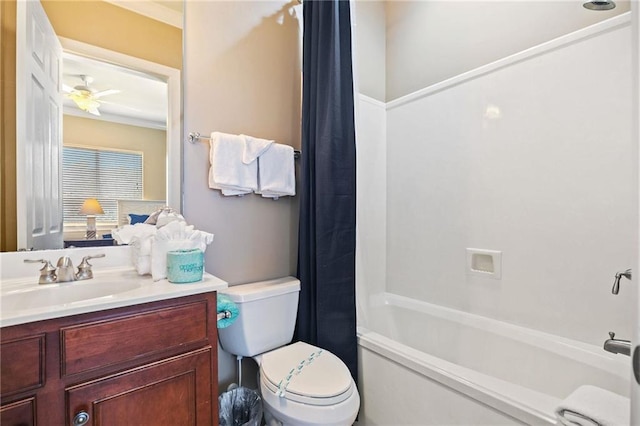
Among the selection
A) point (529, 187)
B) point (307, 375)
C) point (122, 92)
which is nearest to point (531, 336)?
point (529, 187)

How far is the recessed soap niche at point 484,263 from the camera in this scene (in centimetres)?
174

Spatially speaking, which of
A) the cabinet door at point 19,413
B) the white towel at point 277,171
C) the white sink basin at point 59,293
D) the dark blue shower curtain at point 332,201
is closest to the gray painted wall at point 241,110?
the white towel at point 277,171

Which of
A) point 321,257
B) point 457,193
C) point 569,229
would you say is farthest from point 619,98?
point 321,257

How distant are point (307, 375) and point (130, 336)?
2.23 feet

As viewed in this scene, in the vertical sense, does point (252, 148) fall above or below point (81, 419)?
above

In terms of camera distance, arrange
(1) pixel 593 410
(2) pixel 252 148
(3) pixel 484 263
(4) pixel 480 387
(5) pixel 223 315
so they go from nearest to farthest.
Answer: (1) pixel 593 410 < (4) pixel 480 387 < (5) pixel 223 315 < (2) pixel 252 148 < (3) pixel 484 263

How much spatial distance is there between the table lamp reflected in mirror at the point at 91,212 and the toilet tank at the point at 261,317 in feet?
1.94

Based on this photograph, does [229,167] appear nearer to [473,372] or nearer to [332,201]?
[332,201]

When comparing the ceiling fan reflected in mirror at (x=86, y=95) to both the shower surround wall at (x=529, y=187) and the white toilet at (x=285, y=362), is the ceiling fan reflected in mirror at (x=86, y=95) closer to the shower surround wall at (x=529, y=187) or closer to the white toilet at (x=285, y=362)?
the white toilet at (x=285, y=362)

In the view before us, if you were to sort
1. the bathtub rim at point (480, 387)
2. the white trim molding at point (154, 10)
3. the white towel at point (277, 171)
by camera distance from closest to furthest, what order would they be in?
the bathtub rim at point (480, 387)
the white trim molding at point (154, 10)
the white towel at point (277, 171)

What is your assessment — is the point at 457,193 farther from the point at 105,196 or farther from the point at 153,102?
the point at 105,196

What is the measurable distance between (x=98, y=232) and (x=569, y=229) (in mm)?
2127

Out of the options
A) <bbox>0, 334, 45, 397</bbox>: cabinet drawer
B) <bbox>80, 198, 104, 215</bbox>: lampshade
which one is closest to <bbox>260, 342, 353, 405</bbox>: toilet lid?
<bbox>0, 334, 45, 397</bbox>: cabinet drawer

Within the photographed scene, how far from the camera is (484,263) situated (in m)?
1.81
